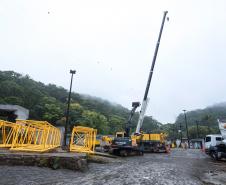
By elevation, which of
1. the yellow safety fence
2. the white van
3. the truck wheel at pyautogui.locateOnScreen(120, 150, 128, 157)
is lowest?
the truck wheel at pyautogui.locateOnScreen(120, 150, 128, 157)

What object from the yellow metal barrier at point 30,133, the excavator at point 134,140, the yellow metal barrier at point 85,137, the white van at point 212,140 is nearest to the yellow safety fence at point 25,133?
the yellow metal barrier at point 30,133

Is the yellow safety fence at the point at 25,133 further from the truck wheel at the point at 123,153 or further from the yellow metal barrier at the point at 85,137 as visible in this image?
the truck wheel at the point at 123,153

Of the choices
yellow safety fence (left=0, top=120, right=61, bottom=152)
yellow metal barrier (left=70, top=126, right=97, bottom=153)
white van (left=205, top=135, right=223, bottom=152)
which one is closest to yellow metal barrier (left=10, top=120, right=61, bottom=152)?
yellow safety fence (left=0, top=120, right=61, bottom=152)

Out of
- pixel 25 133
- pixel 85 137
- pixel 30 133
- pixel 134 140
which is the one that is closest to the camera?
pixel 25 133

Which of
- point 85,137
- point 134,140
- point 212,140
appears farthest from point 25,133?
point 212,140

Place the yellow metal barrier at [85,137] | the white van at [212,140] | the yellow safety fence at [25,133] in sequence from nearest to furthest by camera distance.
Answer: the yellow safety fence at [25,133], the yellow metal barrier at [85,137], the white van at [212,140]

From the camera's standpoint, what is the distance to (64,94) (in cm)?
9950

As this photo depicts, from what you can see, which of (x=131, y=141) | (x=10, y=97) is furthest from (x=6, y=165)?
(x=10, y=97)

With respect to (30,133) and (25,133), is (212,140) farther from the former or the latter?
(25,133)

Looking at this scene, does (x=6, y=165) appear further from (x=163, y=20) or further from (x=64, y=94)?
(x=64, y=94)

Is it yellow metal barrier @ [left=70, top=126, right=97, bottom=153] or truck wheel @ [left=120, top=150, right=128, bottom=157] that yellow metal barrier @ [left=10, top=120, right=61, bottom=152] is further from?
truck wheel @ [left=120, top=150, right=128, bottom=157]

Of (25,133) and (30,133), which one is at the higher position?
(30,133)

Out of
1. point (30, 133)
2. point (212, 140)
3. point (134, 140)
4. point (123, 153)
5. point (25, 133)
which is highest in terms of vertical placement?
point (212, 140)

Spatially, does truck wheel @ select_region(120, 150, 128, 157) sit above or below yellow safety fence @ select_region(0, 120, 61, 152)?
below
